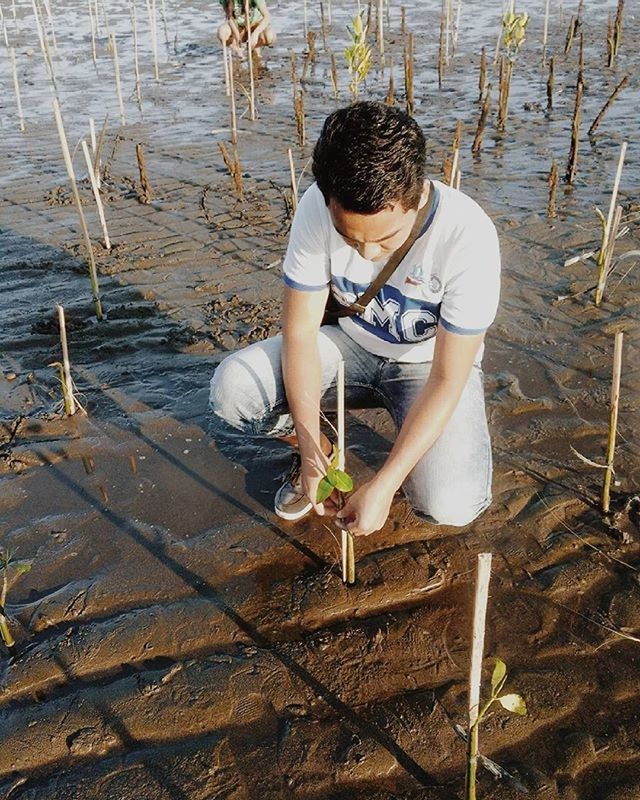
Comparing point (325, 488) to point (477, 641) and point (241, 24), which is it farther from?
point (241, 24)

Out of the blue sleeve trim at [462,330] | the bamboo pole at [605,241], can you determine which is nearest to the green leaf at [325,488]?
the blue sleeve trim at [462,330]

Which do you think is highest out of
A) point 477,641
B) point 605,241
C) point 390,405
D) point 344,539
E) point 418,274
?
point 418,274

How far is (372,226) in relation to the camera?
7.08ft

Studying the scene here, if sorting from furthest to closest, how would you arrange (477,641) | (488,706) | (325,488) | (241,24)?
(241,24), (325,488), (488,706), (477,641)

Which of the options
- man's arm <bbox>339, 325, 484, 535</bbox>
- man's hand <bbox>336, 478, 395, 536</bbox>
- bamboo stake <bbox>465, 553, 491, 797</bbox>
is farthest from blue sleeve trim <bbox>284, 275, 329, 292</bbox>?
bamboo stake <bbox>465, 553, 491, 797</bbox>

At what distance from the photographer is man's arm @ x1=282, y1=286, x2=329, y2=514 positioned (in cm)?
278

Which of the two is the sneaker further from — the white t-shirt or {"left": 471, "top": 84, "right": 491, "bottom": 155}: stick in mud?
{"left": 471, "top": 84, "right": 491, "bottom": 155}: stick in mud

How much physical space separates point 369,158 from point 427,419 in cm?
91

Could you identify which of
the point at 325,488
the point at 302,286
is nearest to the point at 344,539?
the point at 325,488

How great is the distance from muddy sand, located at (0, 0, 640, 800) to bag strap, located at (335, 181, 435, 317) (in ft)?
2.80

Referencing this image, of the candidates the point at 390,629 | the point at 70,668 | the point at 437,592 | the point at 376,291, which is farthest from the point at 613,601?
the point at 70,668

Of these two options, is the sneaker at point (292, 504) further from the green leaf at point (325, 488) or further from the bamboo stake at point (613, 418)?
the bamboo stake at point (613, 418)

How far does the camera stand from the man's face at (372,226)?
2135mm

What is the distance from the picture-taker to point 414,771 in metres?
2.06
